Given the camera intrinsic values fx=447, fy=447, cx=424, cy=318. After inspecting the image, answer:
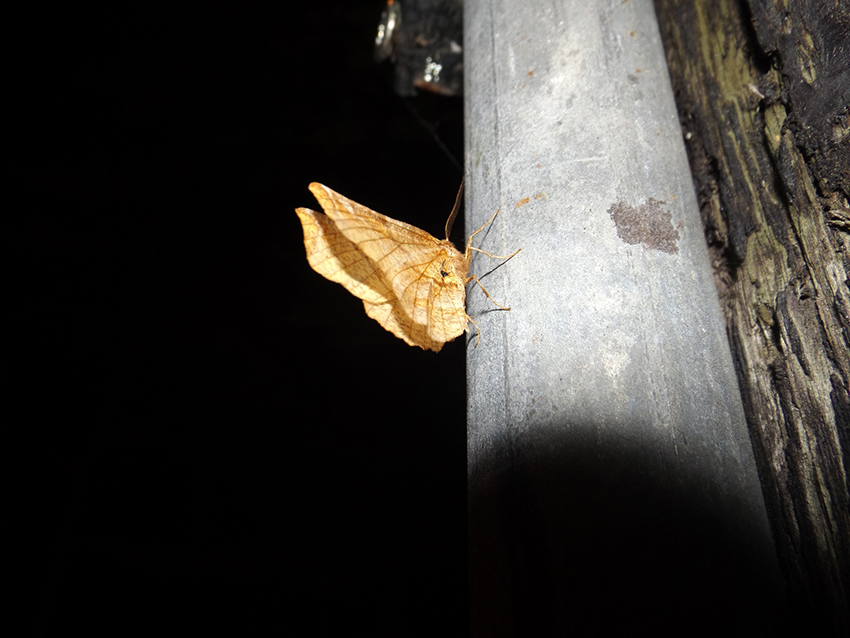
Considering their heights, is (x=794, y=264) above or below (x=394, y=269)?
below

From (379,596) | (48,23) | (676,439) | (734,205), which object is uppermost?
(48,23)

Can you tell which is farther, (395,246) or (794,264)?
(395,246)

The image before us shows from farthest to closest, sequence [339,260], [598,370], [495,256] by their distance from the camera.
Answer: [339,260]
[495,256]
[598,370]

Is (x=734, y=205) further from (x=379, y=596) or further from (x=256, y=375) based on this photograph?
(x=256, y=375)

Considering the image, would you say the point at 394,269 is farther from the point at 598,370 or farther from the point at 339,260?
the point at 598,370

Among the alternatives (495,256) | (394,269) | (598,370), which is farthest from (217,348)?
(598,370)

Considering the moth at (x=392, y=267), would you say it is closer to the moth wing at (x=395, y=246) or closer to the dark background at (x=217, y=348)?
→ the moth wing at (x=395, y=246)

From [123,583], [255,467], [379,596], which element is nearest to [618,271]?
[379,596]
